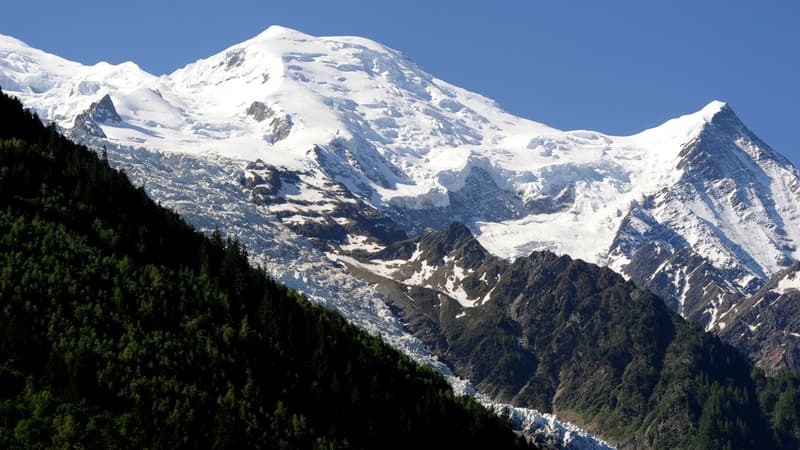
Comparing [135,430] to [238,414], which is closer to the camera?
[135,430]

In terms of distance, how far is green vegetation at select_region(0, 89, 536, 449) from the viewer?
473 ft

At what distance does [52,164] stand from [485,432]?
7932 centimetres

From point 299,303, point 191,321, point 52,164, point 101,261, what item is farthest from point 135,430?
point 52,164

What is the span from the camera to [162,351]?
15812cm

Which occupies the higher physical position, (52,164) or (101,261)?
(52,164)

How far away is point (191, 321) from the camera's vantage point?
168 meters

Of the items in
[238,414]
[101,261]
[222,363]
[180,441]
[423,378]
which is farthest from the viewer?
[423,378]

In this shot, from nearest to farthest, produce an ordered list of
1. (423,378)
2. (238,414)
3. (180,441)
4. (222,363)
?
1. (180,441)
2. (238,414)
3. (222,363)
4. (423,378)

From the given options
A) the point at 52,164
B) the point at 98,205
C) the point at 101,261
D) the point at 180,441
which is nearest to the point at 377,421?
the point at 180,441

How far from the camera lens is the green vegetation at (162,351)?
144m

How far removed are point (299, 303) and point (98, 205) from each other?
33660mm

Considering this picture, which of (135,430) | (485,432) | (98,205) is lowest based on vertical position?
(135,430)

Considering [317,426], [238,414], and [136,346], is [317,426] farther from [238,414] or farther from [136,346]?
[136,346]

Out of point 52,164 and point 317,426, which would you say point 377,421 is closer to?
point 317,426
